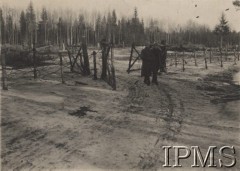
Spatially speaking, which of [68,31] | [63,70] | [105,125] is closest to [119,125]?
[105,125]

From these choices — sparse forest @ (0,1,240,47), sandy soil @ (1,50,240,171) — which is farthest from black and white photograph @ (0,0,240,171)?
sparse forest @ (0,1,240,47)

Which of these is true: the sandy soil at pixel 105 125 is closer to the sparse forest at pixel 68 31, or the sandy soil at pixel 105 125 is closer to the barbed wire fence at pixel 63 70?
the barbed wire fence at pixel 63 70

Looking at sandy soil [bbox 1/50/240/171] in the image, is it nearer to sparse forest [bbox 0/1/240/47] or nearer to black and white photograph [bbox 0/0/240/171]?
black and white photograph [bbox 0/0/240/171]

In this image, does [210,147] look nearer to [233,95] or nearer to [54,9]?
[233,95]

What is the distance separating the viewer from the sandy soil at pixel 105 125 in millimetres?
5469

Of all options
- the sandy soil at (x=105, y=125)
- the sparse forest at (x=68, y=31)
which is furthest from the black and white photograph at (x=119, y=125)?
the sparse forest at (x=68, y=31)

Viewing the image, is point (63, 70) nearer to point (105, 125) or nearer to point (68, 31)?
point (105, 125)

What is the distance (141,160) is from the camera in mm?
5457

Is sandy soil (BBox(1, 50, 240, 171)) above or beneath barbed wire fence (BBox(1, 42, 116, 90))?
beneath

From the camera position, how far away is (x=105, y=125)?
7383 mm

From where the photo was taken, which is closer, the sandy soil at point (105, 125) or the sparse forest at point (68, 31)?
the sandy soil at point (105, 125)

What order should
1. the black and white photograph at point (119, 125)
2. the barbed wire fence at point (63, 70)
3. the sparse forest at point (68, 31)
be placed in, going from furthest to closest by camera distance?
1. the sparse forest at point (68, 31)
2. the barbed wire fence at point (63, 70)
3. the black and white photograph at point (119, 125)

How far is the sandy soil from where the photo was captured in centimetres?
547

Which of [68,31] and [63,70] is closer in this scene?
[63,70]
